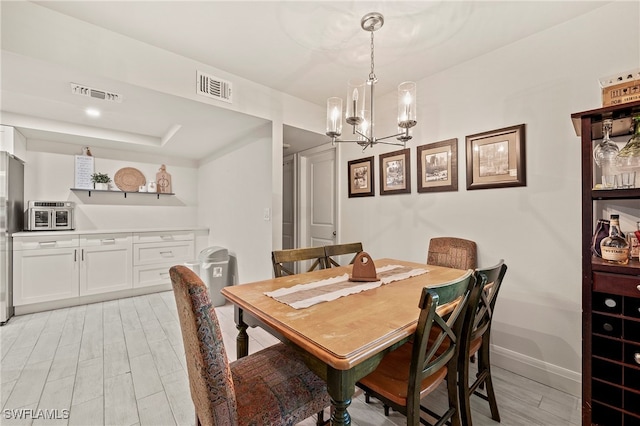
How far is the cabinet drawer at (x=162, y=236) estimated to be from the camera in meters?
3.82

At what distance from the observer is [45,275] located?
3146 millimetres

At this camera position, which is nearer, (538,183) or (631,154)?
(631,154)

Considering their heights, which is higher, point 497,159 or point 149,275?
point 497,159

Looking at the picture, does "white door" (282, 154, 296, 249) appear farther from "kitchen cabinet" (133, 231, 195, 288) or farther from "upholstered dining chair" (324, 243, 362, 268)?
"upholstered dining chair" (324, 243, 362, 268)

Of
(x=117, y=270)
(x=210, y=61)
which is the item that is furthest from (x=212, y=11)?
(x=117, y=270)

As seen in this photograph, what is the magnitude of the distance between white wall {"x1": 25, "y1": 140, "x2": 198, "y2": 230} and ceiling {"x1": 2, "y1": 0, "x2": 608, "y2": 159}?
75cm

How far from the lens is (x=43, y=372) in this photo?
6.40 ft

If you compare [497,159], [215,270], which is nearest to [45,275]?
[215,270]

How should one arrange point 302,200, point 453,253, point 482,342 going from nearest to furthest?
point 482,342 → point 453,253 → point 302,200

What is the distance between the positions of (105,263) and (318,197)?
303 cm

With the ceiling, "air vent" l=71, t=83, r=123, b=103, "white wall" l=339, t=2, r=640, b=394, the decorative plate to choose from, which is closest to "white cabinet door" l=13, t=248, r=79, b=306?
the decorative plate

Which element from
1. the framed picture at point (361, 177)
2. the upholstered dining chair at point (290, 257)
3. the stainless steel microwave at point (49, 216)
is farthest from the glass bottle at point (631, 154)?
the stainless steel microwave at point (49, 216)

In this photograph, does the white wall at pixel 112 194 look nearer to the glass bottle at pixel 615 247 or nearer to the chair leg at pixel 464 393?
the chair leg at pixel 464 393

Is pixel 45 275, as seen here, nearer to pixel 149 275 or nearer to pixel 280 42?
pixel 149 275
